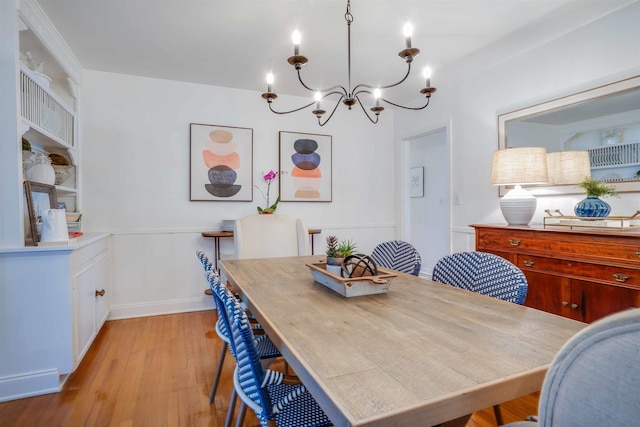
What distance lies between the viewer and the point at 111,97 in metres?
3.32

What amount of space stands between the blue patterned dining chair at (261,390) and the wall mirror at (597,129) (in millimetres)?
2439

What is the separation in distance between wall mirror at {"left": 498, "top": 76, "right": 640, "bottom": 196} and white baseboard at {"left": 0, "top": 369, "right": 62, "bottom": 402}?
11.8ft

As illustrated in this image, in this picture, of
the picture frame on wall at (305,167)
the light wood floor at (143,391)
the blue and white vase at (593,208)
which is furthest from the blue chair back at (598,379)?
the picture frame on wall at (305,167)

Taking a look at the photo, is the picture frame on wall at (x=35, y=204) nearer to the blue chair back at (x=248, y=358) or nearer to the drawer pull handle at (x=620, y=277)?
the blue chair back at (x=248, y=358)

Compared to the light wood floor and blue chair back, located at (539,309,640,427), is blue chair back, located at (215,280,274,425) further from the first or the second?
the light wood floor

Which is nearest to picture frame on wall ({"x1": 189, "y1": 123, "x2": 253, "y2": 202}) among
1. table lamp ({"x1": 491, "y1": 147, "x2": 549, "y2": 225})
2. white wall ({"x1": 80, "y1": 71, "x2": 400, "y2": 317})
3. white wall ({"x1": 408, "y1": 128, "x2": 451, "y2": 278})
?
white wall ({"x1": 80, "y1": 71, "x2": 400, "y2": 317})

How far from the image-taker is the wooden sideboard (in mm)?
1794

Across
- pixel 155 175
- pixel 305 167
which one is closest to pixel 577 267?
pixel 305 167

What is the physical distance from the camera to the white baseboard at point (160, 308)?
331 centimetres

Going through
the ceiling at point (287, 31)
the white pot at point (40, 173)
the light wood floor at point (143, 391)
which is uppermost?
the ceiling at point (287, 31)

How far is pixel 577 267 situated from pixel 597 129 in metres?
1.06

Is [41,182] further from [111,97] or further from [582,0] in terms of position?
[582,0]

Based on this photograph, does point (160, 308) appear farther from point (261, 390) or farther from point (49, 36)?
point (261, 390)

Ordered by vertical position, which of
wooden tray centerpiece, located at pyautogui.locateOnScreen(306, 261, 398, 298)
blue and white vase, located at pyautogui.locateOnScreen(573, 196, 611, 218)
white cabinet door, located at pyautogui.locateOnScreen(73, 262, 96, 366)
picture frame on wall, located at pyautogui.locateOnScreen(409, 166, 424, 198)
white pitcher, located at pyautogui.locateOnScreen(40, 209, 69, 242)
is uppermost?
picture frame on wall, located at pyautogui.locateOnScreen(409, 166, 424, 198)
